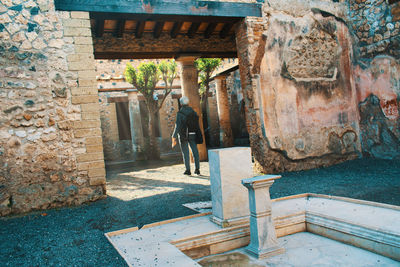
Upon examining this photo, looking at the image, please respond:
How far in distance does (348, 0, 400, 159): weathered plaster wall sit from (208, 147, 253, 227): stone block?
4.35 m

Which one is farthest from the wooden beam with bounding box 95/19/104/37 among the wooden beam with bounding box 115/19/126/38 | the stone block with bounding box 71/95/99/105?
the stone block with bounding box 71/95/99/105

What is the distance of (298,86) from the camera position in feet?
19.9

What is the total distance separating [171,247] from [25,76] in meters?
3.35

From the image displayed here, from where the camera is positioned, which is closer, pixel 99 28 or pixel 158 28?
pixel 99 28

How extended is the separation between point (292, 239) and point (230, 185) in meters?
0.76

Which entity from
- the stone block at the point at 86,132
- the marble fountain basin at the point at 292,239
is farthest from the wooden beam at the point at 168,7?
the marble fountain basin at the point at 292,239

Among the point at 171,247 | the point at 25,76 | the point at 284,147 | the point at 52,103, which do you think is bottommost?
the point at 171,247

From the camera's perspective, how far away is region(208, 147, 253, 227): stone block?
9.65 ft

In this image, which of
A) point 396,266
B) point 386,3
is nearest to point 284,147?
point 386,3

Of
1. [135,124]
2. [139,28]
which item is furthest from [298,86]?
[135,124]

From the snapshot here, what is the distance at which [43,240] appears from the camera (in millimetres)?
3100

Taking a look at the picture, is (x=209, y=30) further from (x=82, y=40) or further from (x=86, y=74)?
(x=86, y=74)

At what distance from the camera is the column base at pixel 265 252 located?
8.14ft

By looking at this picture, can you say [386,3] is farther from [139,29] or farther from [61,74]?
[61,74]
